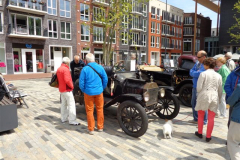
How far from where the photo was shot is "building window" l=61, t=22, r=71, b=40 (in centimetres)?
2433

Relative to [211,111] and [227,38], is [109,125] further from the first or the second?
[227,38]

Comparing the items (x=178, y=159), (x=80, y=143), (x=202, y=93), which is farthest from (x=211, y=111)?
(x=80, y=143)

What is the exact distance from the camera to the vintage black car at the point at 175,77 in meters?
6.60

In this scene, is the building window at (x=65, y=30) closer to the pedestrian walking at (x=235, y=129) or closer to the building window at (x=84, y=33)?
the building window at (x=84, y=33)

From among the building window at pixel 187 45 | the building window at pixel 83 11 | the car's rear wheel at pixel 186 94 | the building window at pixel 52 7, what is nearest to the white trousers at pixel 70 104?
the car's rear wheel at pixel 186 94

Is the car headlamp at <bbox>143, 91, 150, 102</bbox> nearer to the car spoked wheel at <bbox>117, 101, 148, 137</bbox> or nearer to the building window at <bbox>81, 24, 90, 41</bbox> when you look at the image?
the car spoked wheel at <bbox>117, 101, 148, 137</bbox>

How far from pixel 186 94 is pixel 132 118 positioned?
3.33m

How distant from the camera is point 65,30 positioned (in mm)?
24562

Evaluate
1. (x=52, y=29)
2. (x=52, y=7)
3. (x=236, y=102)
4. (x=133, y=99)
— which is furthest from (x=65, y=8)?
(x=236, y=102)

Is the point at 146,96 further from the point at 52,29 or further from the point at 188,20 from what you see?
the point at 188,20

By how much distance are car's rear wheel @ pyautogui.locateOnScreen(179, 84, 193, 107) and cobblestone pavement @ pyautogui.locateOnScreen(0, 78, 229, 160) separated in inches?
61.0

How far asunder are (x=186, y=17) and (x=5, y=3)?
40.7 metres

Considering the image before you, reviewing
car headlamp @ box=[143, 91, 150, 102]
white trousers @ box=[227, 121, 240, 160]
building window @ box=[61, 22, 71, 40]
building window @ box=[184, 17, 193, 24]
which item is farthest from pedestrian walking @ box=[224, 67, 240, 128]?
building window @ box=[184, 17, 193, 24]

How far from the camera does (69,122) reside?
4.85m
